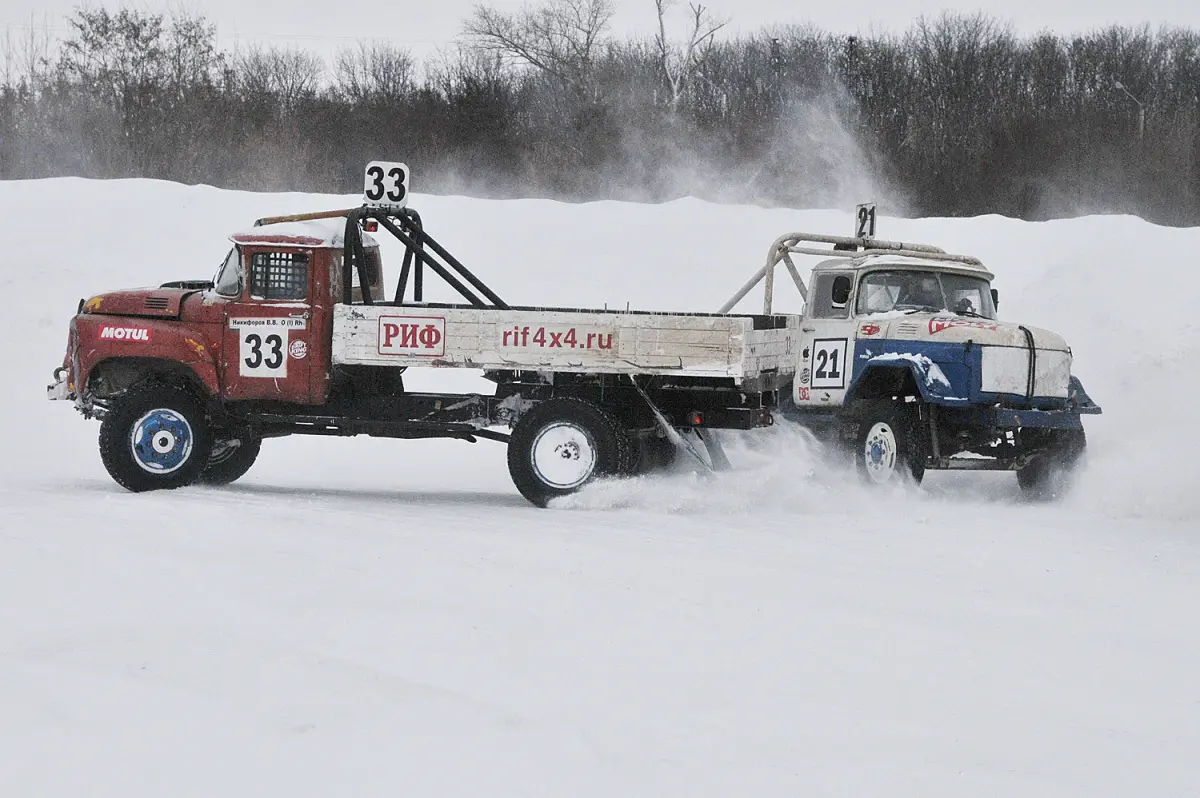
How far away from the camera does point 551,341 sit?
1066 centimetres

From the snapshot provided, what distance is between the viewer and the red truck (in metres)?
10.6

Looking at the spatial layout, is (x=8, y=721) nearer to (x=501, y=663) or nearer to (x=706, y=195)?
(x=501, y=663)

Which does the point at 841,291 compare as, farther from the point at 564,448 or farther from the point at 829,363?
the point at 564,448

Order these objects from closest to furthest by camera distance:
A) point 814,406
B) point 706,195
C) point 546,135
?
point 814,406 < point 706,195 < point 546,135

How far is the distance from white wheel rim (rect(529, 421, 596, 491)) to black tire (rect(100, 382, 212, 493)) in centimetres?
269

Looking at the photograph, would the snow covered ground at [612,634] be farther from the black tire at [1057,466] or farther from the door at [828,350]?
the door at [828,350]

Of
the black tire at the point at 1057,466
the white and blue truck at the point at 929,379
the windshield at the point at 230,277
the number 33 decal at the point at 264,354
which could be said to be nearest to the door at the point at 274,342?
the number 33 decal at the point at 264,354

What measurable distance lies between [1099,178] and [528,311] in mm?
23210

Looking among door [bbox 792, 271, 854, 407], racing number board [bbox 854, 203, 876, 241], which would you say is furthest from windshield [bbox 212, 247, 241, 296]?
racing number board [bbox 854, 203, 876, 241]

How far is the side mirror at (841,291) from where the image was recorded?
12492 millimetres

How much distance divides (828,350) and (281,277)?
4.73m

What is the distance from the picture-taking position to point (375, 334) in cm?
1086

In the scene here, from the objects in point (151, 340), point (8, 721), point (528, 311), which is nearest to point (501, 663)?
point (8, 721)

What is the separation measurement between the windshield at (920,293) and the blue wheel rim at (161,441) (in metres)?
5.83
